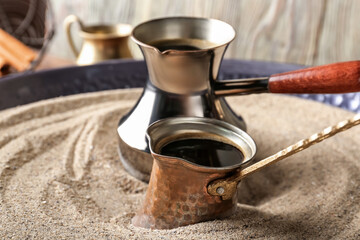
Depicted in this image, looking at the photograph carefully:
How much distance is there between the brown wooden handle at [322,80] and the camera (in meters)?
0.70

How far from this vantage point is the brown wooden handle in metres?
0.70

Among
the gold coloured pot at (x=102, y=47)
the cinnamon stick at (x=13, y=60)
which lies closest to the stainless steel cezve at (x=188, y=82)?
the gold coloured pot at (x=102, y=47)

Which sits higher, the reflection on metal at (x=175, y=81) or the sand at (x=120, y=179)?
the reflection on metal at (x=175, y=81)

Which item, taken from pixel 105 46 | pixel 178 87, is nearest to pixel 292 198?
pixel 178 87

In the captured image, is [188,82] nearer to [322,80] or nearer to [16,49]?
[322,80]

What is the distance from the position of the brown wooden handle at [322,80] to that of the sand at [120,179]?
0.56ft

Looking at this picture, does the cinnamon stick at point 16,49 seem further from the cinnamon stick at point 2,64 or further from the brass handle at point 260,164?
the brass handle at point 260,164

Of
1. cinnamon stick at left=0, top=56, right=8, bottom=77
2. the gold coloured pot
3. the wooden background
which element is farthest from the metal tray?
the wooden background

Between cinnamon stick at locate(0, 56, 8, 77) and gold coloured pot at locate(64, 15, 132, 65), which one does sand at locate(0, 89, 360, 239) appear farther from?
cinnamon stick at locate(0, 56, 8, 77)

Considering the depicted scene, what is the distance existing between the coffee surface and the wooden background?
3.22ft

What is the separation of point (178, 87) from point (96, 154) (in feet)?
0.74

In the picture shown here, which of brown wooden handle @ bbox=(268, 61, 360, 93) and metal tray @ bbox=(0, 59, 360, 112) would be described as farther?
metal tray @ bbox=(0, 59, 360, 112)

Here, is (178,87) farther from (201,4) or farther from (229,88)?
(201,4)

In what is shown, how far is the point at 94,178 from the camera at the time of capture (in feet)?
2.74
